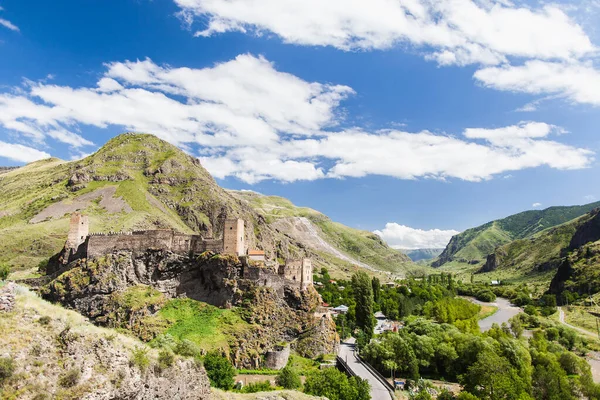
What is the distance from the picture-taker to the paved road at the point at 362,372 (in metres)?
51.8

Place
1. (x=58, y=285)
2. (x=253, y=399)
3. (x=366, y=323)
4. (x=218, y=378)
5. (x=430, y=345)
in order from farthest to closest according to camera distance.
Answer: (x=366, y=323) → (x=430, y=345) → (x=58, y=285) → (x=218, y=378) → (x=253, y=399)

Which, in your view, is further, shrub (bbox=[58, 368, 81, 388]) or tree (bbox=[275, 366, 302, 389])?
tree (bbox=[275, 366, 302, 389])

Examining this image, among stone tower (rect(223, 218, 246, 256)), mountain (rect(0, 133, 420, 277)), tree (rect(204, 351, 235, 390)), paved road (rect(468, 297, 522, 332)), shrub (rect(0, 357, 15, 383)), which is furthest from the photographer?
mountain (rect(0, 133, 420, 277))

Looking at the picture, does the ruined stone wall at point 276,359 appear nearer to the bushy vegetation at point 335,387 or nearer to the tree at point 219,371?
the tree at point 219,371

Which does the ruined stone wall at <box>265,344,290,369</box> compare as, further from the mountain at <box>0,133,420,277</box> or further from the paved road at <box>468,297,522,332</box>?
the mountain at <box>0,133,420,277</box>

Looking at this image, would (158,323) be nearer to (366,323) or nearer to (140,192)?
(366,323)

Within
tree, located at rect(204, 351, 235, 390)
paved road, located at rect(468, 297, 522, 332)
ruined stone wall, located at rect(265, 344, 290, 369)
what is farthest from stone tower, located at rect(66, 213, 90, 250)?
paved road, located at rect(468, 297, 522, 332)

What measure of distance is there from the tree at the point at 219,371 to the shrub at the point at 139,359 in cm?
3349

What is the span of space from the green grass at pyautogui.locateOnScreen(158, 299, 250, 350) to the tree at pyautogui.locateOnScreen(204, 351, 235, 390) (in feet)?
14.3

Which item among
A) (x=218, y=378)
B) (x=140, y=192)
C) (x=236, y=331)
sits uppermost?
(x=140, y=192)

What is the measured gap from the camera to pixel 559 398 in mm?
52281

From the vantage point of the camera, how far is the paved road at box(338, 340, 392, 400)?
51750 mm

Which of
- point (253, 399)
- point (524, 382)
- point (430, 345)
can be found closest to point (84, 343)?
point (253, 399)

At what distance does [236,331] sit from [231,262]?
417 inches
